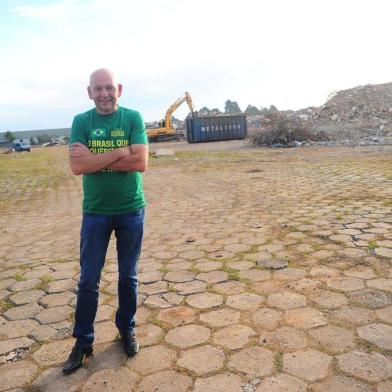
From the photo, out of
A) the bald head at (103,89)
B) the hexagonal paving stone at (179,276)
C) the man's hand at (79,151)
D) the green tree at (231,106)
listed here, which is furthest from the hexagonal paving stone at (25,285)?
the green tree at (231,106)

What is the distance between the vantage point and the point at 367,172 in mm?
9680

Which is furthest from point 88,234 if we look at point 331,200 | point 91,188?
point 331,200

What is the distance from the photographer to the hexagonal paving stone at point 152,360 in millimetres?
2455

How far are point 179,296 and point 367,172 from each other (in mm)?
7759

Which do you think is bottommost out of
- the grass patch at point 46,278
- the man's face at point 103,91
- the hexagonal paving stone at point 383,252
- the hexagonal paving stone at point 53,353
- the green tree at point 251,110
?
the hexagonal paving stone at point 53,353

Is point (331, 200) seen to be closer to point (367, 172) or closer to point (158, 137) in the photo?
point (367, 172)

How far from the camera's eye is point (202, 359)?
8.24 feet

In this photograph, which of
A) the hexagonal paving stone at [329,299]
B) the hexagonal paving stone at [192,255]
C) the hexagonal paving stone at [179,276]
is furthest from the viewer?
the hexagonal paving stone at [192,255]

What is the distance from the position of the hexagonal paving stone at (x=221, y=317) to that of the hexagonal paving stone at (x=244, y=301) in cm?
10

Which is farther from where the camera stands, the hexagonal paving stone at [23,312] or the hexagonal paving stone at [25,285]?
the hexagonal paving stone at [25,285]

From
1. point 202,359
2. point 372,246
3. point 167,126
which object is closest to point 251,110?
point 167,126

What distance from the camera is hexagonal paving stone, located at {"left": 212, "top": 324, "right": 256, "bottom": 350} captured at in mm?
2645

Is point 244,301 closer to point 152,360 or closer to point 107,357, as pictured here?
point 152,360

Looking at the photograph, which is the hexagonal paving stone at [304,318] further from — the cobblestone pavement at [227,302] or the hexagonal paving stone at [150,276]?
the hexagonal paving stone at [150,276]
